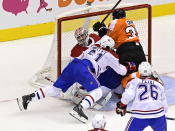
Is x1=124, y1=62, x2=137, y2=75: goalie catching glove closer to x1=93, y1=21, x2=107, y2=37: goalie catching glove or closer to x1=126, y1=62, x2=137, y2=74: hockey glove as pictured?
x1=126, y1=62, x2=137, y2=74: hockey glove

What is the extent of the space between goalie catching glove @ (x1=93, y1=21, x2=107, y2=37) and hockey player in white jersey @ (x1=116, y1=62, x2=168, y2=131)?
5.65ft

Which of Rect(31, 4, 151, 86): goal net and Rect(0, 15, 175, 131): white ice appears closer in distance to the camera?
Rect(0, 15, 175, 131): white ice

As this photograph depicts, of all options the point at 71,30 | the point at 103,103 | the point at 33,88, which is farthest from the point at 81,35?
the point at 33,88

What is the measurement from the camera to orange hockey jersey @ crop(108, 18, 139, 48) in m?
7.59

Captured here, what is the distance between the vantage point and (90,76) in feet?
22.7

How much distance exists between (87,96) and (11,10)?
295cm

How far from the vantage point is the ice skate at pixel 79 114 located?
6.80 metres

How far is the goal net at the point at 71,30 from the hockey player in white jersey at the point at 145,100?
Answer: 1.78 metres

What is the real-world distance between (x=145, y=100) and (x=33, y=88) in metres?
2.29

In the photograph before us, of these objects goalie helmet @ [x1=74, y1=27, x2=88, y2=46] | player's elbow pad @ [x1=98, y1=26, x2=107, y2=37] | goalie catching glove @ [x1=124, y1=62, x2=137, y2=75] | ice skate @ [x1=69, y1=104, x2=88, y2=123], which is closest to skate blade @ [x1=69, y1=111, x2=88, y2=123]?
ice skate @ [x1=69, y1=104, x2=88, y2=123]

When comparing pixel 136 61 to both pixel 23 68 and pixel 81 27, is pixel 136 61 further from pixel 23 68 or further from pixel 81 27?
pixel 23 68

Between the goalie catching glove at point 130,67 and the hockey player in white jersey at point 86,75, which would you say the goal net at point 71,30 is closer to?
the hockey player in white jersey at point 86,75

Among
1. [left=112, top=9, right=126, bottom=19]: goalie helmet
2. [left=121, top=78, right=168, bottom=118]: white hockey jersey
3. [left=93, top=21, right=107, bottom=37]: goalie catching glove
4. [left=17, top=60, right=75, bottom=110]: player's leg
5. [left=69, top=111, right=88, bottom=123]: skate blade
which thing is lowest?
[left=69, top=111, right=88, bottom=123]: skate blade

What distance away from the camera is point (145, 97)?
584cm
